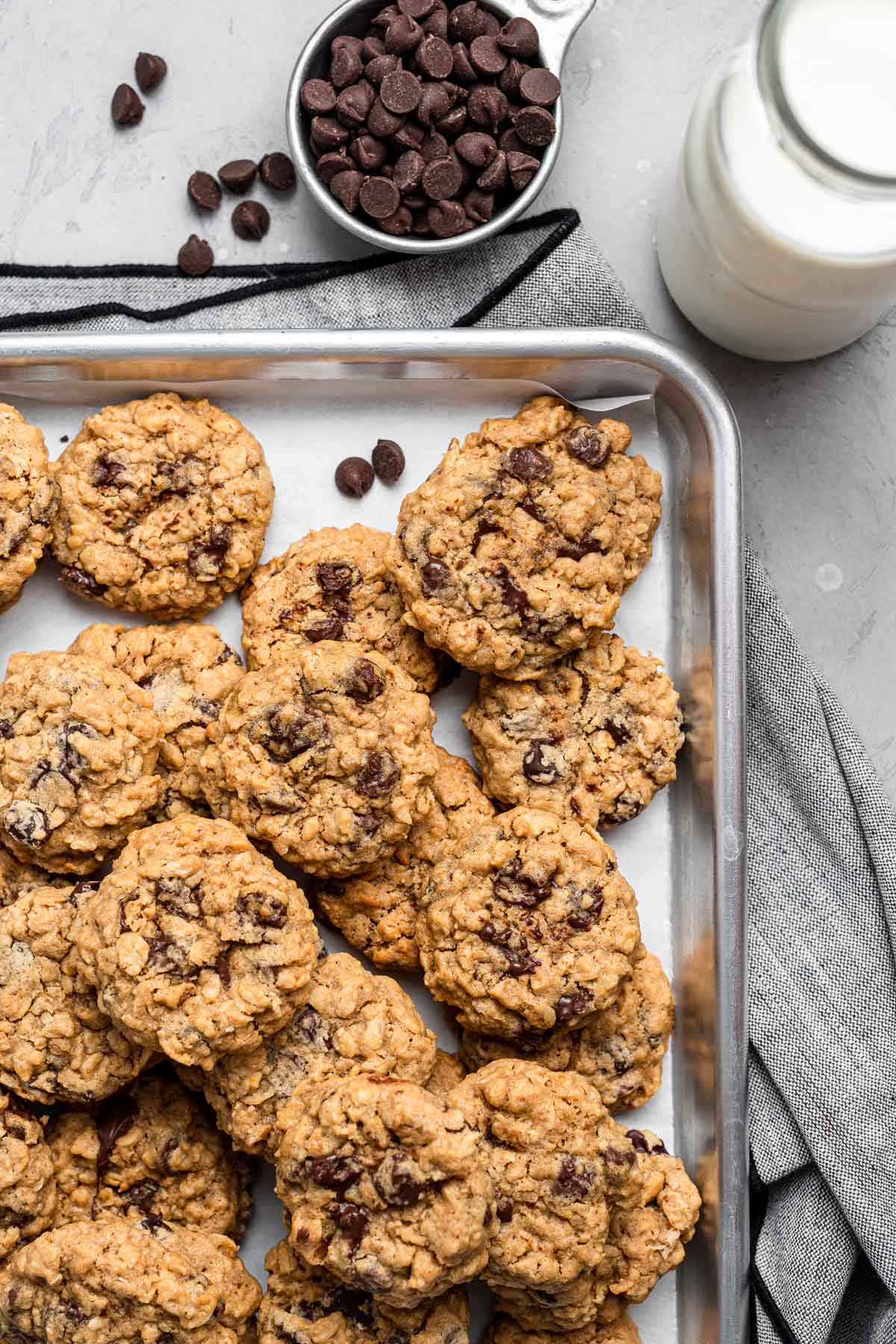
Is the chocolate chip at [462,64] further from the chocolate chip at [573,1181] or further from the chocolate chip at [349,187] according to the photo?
the chocolate chip at [573,1181]

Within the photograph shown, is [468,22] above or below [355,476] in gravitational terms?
above

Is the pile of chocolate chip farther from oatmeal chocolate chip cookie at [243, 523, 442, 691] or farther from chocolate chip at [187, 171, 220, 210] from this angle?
oatmeal chocolate chip cookie at [243, 523, 442, 691]

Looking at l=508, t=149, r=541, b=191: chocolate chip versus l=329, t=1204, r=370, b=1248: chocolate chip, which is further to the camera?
l=508, t=149, r=541, b=191: chocolate chip

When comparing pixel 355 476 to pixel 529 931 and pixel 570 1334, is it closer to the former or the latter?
pixel 529 931

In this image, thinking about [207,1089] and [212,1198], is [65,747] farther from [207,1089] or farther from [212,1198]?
[212,1198]

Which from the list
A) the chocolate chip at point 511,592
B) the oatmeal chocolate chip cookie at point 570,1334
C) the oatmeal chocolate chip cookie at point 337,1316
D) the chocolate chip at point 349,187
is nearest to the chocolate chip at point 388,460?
the chocolate chip at point 511,592

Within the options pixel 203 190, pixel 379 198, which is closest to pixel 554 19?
pixel 379 198

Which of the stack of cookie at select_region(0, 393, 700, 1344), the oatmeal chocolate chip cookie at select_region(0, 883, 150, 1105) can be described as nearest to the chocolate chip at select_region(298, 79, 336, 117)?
the stack of cookie at select_region(0, 393, 700, 1344)

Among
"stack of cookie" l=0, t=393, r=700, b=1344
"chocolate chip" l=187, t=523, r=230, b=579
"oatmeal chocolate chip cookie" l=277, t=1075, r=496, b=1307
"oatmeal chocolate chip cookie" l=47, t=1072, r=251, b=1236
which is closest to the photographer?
"oatmeal chocolate chip cookie" l=277, t=1075, r=496, b=1307
